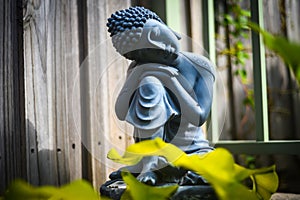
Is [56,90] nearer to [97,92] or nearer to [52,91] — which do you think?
[52,91]

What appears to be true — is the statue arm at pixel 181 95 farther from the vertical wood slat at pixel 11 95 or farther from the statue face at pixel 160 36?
the vertical wood slat at pixel 11 95

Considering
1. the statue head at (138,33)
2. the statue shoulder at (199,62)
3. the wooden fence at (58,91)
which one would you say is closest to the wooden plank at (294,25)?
the wooden fence at (58,91)

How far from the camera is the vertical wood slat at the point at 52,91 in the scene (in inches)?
57.3

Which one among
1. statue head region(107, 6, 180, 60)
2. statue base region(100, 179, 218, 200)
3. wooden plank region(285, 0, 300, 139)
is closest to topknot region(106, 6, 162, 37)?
statue head region(107, 6, 180, 60)

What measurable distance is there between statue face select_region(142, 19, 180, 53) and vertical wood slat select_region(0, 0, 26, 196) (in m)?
0.50

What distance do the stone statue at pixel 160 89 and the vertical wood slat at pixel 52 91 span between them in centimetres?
36

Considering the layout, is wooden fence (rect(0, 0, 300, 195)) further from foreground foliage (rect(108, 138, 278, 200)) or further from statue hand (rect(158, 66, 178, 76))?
foreground foliage (rect(108, 138, 278, 200))

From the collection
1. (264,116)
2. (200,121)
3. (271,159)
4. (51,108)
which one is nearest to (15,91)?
(51,108)

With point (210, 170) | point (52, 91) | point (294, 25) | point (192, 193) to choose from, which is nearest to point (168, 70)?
point (192, 193)

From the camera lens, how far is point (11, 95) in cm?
141

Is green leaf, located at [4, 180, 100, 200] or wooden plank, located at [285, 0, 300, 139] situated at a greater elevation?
wooden plank, located at [285, 0, 300, 139]

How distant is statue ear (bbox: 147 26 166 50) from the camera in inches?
44.8

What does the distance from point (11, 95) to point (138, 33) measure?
0.51 m

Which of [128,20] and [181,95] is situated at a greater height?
[128,20]
